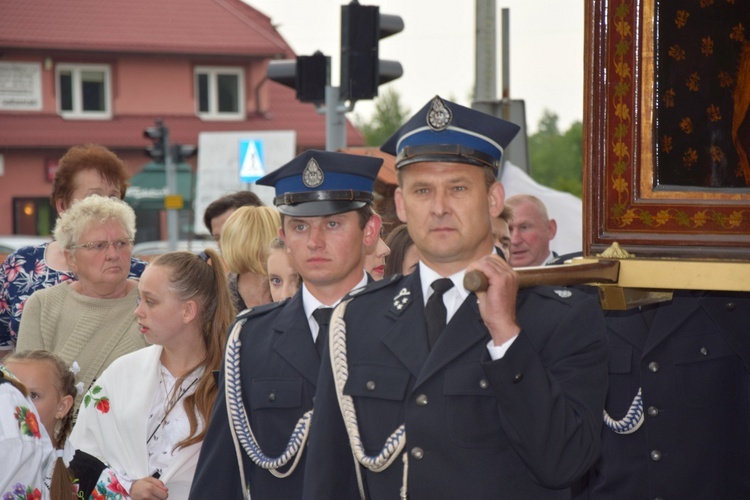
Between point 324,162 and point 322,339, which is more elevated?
point 324,162

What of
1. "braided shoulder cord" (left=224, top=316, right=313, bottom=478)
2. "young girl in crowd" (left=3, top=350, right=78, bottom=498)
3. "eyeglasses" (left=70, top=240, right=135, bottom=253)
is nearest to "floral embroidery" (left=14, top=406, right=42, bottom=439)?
"braided shoulder cord" (left=224, top=316, right=313, bottom=478)

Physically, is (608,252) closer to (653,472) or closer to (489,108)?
(653,472)

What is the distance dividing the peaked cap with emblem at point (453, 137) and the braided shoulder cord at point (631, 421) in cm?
185

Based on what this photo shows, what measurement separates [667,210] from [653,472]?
1.84 meters

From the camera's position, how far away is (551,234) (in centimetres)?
786

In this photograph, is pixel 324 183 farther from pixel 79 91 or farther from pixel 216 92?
pixel 216 92

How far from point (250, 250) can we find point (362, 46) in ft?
14.6

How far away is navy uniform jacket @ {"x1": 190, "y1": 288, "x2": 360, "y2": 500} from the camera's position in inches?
155

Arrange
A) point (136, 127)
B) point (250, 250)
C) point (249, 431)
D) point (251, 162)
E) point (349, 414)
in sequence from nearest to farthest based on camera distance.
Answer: point (349, 414), point (249, 431), point (250, 250), point (251, 162), point (136, 127)

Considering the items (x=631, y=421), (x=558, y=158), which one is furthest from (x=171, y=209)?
(x=558, y=158)

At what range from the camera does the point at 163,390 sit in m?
4.92

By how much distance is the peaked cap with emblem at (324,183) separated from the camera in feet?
14.0

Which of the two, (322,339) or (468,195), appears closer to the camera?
(468,195)

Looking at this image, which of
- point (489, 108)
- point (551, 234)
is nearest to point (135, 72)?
point (489, 108)
